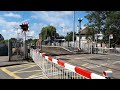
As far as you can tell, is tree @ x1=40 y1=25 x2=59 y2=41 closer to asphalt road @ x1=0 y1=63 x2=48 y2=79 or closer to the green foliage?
the green foliage

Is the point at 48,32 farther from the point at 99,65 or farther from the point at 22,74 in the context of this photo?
the point at 22,74

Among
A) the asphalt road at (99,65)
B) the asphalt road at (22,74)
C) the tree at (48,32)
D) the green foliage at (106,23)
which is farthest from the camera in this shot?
the tree at (48,32)

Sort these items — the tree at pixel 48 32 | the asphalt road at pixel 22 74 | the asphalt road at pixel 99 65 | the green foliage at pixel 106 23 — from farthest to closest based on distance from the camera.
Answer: the tree at pixel 48 32 → the green foliage at pixel 106 23 → the asphalt road at pixel 99 65 → the asphalt road at pixel 22 74

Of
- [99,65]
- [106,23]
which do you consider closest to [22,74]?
[99,65]

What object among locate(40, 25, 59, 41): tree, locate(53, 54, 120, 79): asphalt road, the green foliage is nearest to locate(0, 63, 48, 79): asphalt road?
locate(53, 54, 120, 79): asphalt road

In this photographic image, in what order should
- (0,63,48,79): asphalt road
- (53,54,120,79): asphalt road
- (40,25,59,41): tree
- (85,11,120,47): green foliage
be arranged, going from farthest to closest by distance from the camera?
(40,25,59,41): tree, (85,11,120,47): green foliage, (53,54,120,79): asphalt road, (0,63,48,79): asphalt road

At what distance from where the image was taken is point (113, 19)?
1831 inches

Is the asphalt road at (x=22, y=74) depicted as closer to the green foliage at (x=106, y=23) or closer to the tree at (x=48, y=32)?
the green foliage at (x=106, y=23)

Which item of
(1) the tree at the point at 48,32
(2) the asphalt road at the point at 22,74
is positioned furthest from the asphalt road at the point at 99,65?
(1) the tree at the point at 48,32

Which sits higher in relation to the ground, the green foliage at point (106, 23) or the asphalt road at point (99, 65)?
the green foliage at point (106, 23)

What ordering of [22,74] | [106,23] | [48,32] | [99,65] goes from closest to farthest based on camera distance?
[22,74] < [99,65] < [106,23] < [48,32]
